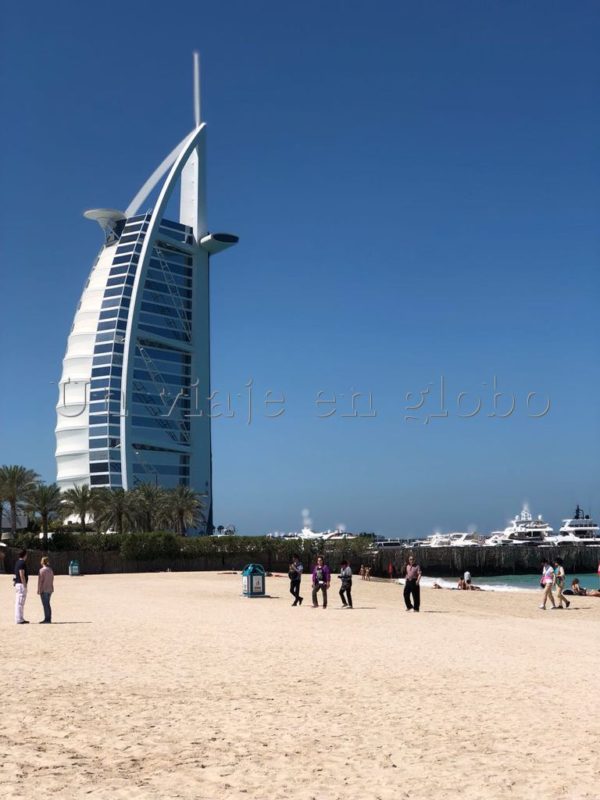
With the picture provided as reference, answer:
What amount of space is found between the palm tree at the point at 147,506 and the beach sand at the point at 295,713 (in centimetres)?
6259

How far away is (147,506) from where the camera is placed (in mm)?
82812

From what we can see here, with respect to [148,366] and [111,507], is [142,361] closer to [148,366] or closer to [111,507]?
[148,366]

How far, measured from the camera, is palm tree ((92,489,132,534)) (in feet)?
260

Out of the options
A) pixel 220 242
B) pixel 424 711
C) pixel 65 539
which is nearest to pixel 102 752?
pixel 424 711

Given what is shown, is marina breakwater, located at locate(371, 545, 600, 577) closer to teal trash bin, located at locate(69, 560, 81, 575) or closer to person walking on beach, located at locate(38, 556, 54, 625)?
teal trash bin, located at locate(69, 560, 81, 575)

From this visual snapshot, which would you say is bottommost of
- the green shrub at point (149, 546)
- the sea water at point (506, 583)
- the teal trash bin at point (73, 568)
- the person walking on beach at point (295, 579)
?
the sea water at point (506, 583)

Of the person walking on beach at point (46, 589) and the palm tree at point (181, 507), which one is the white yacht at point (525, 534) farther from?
the person walking on beach at point (46, 589)

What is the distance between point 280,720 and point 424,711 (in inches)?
73.7

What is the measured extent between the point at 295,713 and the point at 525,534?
12675cm

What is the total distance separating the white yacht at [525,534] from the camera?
408 feet

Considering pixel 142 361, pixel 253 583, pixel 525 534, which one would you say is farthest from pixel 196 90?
pixel 253 583

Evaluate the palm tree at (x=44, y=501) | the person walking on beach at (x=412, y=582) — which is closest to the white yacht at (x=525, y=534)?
the palm tree at (x=44, y=501)

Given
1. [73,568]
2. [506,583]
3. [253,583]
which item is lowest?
[506,583]

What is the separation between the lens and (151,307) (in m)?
132
